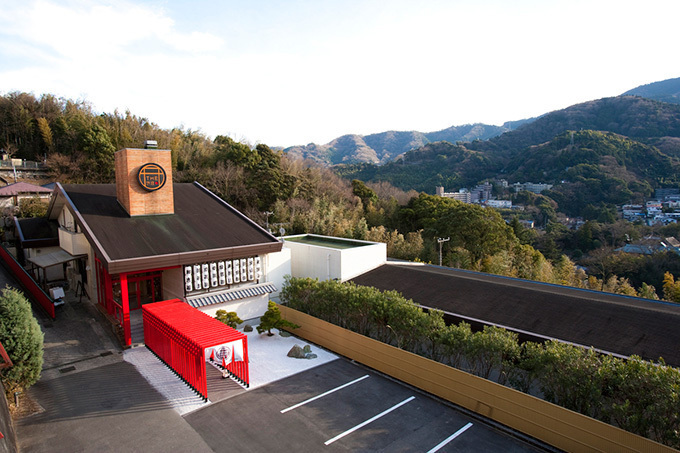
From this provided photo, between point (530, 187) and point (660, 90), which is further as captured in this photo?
point (660, 90)

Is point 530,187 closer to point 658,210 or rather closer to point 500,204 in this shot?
point 500,204

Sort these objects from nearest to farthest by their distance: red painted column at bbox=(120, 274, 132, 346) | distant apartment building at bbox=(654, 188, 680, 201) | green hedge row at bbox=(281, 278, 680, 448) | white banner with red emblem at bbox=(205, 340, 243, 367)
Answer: green hedge row at bbox=(281, 278, 680, 448) < white banner with red emblem at bbox=(205, 340, 243, 367) < red painted column at bbox=(120, 274, 132, 346) < distant apartment building at bbox=(654, 188, 680, 201)

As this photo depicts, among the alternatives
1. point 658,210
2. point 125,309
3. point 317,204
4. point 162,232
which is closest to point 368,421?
point 125,309

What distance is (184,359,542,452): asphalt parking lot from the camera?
8266 mm

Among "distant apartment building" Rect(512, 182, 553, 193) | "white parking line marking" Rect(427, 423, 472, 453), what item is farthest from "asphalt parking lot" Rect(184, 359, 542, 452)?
"distant apartment building" Rect(512, 182, 553, 193)

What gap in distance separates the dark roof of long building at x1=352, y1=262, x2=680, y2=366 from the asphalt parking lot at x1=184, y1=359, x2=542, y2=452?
3.74m

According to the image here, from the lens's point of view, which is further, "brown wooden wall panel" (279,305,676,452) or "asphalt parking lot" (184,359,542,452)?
"asphalt parking lot" (184,359,542,452)

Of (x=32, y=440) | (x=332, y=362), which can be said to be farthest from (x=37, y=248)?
(x=332, y=362)

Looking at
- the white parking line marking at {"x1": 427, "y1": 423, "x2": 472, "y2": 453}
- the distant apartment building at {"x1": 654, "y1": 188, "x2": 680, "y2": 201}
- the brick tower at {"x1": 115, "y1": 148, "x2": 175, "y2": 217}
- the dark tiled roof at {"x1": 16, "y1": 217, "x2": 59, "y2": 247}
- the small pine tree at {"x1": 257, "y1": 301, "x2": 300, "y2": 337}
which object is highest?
the brick tower at {"x1": 115, "y1": 148, "x2": 175, "y2": 217}

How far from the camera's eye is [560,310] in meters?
12.1

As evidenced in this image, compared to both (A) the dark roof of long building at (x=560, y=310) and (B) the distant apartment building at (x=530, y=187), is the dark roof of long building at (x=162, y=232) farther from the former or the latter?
(B) the distant apartment building at (x=530, y=187)

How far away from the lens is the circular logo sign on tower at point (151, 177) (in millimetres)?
15239

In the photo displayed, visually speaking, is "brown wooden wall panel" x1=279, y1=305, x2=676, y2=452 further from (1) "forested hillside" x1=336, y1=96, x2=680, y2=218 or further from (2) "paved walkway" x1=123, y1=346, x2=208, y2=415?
(1) "forested hillside" x1=336, y1=96, x2=680, y2=218

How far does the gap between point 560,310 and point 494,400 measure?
465 cm
